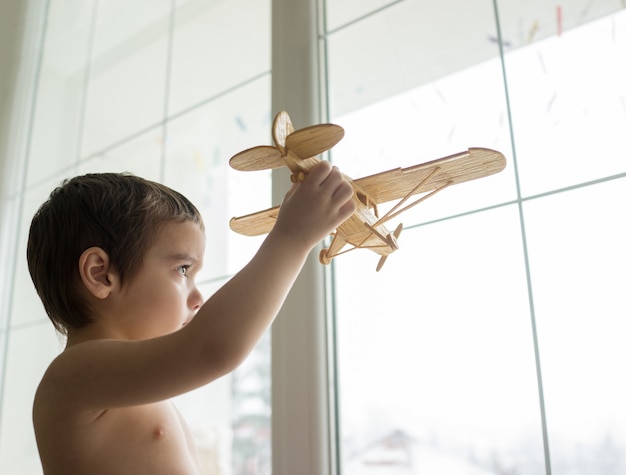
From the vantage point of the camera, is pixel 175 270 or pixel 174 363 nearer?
pixel 174 363

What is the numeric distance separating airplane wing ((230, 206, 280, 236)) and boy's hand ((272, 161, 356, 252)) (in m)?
0.07

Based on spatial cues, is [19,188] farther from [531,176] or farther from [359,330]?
[531,176]

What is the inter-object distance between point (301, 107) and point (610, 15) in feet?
1.56

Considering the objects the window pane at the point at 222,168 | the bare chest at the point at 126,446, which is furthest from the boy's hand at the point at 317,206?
the window pane at the point at 222,168

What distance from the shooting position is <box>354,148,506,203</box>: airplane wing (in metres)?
0.56

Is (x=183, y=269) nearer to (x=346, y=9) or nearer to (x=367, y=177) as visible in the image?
(x=367, y=177)

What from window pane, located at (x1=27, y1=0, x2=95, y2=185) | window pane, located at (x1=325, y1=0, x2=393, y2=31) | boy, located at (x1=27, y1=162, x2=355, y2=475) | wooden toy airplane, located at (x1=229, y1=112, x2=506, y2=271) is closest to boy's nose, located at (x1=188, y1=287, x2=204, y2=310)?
boy, located at (x1=27, y1=162, x2=355, y2=475)

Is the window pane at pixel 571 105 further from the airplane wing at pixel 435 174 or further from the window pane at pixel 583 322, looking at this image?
the airplane wing at pixel 435 174

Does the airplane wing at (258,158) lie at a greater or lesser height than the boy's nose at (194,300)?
greater

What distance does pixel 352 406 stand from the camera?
0.92m

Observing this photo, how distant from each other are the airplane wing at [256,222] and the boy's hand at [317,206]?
0.23ft

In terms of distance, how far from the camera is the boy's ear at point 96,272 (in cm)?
67

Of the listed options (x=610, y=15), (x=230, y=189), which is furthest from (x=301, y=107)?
(x=610, y=15)

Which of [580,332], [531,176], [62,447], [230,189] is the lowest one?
[62,447]
